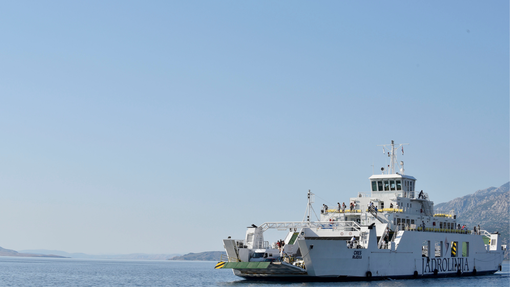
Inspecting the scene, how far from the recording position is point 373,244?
40531 millimetres

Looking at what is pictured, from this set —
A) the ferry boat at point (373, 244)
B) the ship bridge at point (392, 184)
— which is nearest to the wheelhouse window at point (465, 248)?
the ferry boat at point (373, 244)

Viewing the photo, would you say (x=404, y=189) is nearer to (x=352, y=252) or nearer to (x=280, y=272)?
(x=352, y=252)

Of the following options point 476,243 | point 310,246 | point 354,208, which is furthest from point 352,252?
point 476,243

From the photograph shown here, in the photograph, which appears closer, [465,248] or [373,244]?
[373,244]

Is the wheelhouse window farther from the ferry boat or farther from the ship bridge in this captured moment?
the ship bridge

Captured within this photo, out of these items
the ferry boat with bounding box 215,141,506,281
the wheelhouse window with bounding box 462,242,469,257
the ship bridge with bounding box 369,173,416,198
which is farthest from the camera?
the wheelhouse window with bounding box 462,242,469,257

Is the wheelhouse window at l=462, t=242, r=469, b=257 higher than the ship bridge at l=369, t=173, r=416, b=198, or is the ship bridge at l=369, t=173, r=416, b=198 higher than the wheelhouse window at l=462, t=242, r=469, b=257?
the ship bridge at l=369, t=173, r=416, b=198

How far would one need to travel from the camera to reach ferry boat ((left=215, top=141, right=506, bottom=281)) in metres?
38.5

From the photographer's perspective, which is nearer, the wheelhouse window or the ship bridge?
the ship bridge

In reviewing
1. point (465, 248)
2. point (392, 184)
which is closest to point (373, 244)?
point (392, 184)

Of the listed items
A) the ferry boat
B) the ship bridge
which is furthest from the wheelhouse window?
the ship bridge

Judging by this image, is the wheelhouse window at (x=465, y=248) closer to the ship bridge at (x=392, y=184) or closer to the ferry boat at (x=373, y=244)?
the ferry boat at (x=373, y=244)

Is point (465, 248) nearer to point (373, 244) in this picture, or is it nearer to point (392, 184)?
point (392, 184)

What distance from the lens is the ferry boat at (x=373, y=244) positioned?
38531mm
